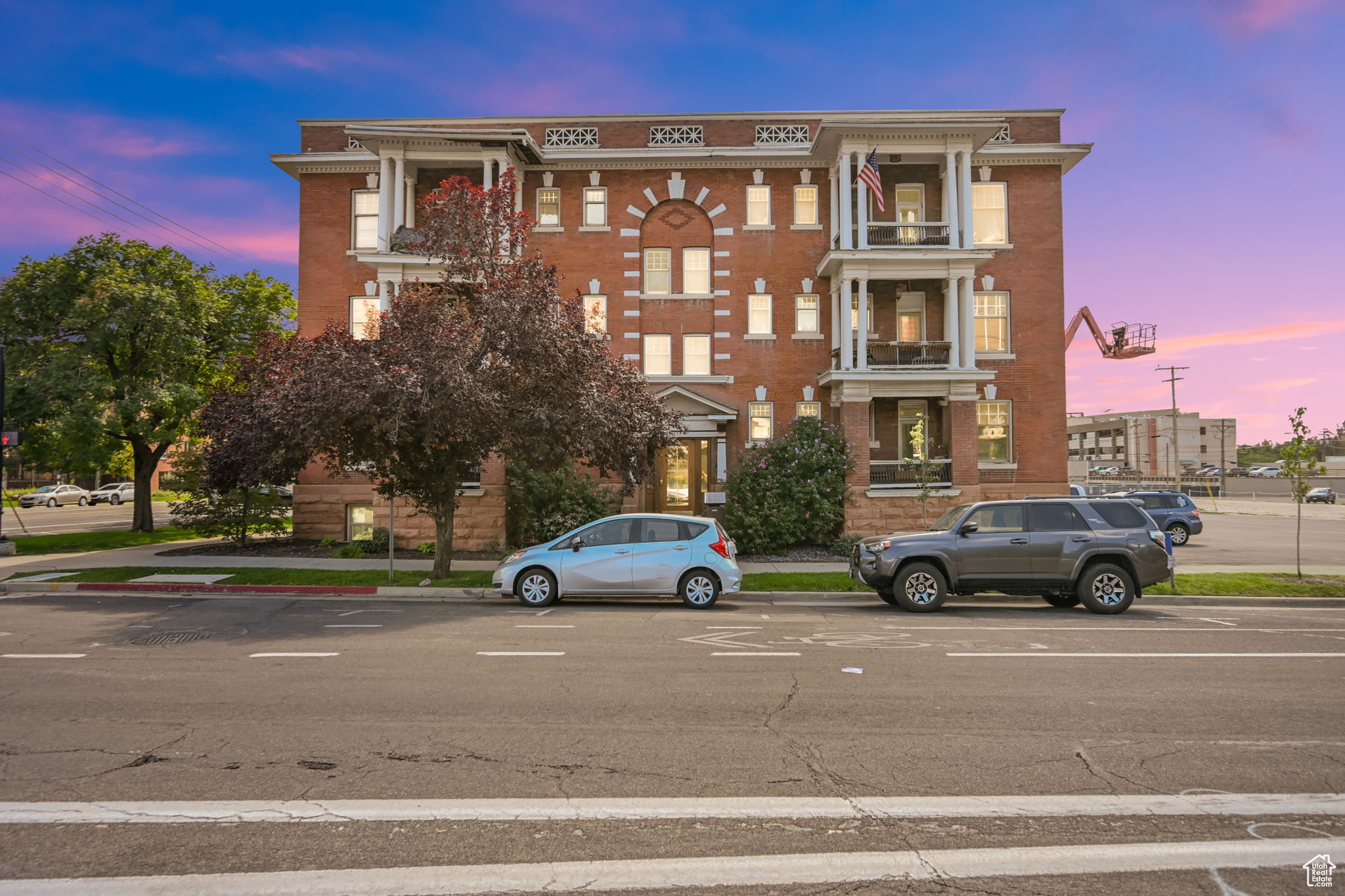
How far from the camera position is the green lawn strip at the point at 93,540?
22328mm

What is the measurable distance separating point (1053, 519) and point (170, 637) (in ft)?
45.0

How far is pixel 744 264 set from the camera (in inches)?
961

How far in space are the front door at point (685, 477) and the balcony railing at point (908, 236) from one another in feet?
27.1

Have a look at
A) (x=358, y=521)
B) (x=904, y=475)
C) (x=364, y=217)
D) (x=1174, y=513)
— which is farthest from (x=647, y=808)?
(x=1174, y=513)

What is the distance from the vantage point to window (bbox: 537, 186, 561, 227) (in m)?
24.4

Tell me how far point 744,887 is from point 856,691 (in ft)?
13.0

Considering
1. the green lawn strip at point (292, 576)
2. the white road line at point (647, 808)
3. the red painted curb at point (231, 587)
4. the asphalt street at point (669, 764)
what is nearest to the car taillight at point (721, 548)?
the asphalt street at point (669, 764)

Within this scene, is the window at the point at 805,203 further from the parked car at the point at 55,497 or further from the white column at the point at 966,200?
the parked car at the point at 55,497

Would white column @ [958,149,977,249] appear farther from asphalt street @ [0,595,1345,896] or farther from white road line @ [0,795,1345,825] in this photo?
white road line @ [0,795,1345,825]

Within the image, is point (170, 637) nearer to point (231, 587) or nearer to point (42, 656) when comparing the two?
point (42, 656)

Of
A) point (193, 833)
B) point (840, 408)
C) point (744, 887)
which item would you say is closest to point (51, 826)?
point (193, 833)

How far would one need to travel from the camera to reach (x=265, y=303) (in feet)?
95.9

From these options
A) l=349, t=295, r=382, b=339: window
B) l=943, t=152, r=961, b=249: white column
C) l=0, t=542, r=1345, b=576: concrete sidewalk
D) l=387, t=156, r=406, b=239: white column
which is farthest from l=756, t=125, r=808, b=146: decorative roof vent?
l=0, t=542, r=1345, b=576: concrete sidewalk

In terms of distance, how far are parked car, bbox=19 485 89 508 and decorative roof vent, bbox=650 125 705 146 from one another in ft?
161
